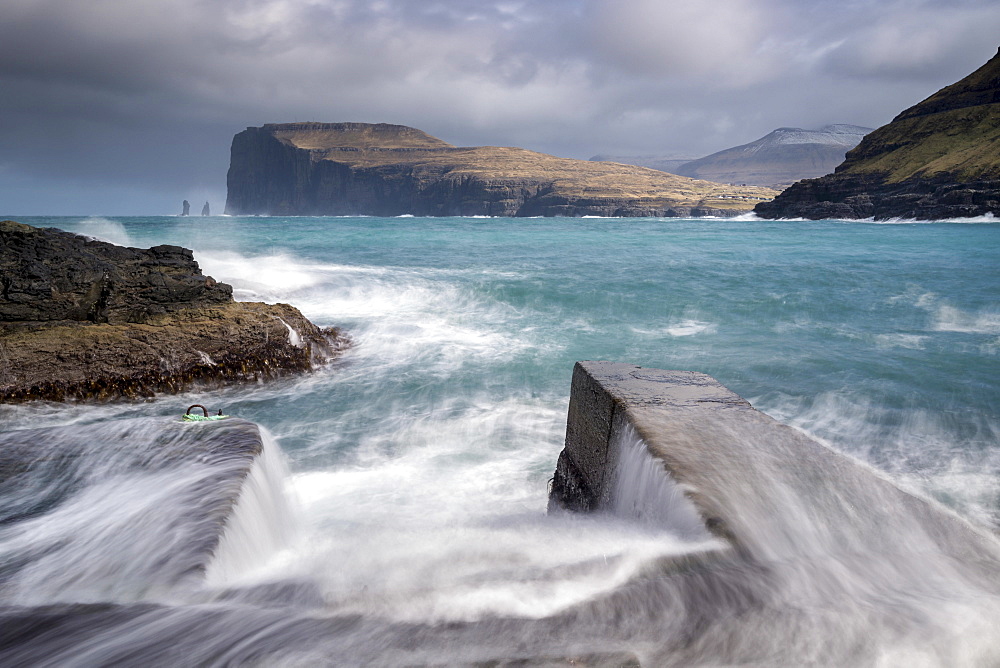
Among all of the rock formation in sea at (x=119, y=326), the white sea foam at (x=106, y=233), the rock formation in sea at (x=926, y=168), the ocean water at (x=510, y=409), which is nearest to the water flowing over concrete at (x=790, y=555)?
the ocean water at (x=510, y=409)

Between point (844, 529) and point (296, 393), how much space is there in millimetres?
7119

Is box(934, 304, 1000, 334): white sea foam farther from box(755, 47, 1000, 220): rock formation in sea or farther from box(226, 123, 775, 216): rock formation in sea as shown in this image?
box(226, 123, 775, 216): rock formation in sea

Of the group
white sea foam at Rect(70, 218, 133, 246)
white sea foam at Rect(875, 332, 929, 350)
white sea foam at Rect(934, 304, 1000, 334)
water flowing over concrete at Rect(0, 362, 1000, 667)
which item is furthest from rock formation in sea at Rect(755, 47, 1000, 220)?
water flowing over concrete at Rect(0, 362, 1000, 667)

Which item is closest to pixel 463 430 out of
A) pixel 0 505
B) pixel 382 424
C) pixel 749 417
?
Answer: pixel 382 424

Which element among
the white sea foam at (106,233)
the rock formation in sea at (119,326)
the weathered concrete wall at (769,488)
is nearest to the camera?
the weathered concrete wall at (769,488)

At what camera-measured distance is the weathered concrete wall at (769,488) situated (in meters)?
2.79

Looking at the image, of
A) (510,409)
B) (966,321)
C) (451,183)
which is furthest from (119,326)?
(451,183)

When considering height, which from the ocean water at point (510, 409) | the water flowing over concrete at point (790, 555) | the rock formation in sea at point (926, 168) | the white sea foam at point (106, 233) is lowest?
the ocean water at point (510, 409)

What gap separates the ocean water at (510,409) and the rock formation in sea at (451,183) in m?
92.9

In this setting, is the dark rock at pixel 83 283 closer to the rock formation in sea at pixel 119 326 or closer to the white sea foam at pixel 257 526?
the rock formation in sea at pixel 119 326

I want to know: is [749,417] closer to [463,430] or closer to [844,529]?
[844,529]

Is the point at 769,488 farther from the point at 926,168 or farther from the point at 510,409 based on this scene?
the point at 926,168

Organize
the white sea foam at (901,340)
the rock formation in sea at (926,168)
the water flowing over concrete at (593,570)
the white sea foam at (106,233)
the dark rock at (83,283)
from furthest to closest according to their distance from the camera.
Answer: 1. the rock formation in sea at (926,168)
2. the white sea foam at (106,233)
3. the white sea foam at (901,340)
4. the dark rock at (83,283)
5. the water flowing over concrete at (593,570)

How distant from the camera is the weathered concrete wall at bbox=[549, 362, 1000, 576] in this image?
2.79m
